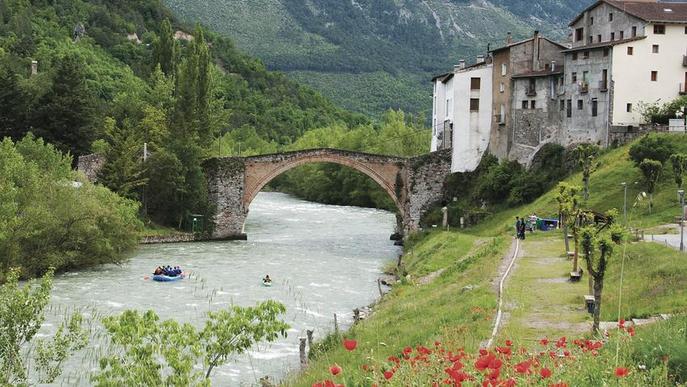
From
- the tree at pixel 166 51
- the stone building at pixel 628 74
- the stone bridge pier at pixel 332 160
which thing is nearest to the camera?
the stone building at pixel 628 74

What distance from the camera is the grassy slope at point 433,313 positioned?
20.7 metres

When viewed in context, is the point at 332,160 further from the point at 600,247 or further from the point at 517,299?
the point at 600,247

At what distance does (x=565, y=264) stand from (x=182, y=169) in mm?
37201

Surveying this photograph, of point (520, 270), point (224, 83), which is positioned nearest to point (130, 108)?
point (520, 270)

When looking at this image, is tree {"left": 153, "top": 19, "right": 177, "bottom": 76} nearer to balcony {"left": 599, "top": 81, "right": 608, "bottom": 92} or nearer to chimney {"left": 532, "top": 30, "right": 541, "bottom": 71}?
chimney {"left": 532, "top": 30, "right": 541, "bottom": 71}

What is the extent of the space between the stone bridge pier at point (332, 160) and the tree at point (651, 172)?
23297 millimetres

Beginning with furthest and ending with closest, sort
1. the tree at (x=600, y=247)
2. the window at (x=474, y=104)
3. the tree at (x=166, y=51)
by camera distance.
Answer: the tree at (x=166, y=51), the window at (x=474, y=104), the tree at (x=600, y=247)

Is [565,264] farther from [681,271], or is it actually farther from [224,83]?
[224,83]

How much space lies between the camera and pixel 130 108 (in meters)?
77.6

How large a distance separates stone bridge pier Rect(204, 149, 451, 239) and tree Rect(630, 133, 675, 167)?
21.2 m

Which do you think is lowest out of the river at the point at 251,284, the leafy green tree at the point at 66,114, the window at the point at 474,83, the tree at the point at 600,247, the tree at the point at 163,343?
the river at the point at 251,284

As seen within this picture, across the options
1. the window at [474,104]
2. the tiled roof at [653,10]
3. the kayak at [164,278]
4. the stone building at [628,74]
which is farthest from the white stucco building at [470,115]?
the kayak at [164,278]

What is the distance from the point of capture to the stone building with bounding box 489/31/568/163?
62000mm

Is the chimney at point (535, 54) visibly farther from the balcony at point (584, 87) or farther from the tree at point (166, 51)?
the tree at point (166, 51)
